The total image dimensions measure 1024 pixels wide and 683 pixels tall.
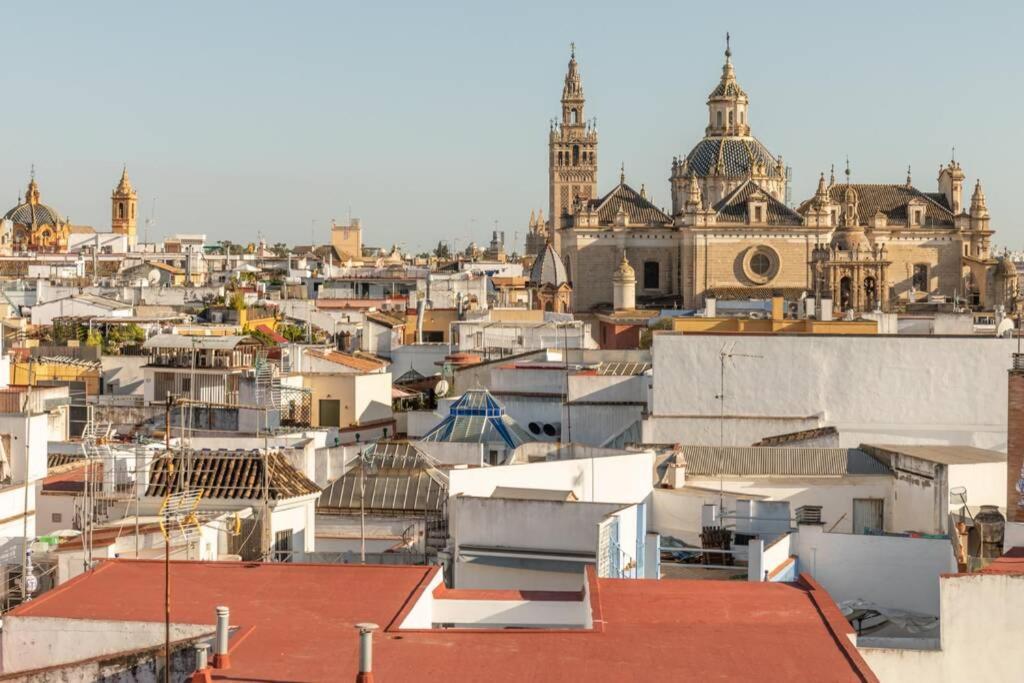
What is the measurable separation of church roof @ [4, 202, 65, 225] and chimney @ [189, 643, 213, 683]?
8938 centimetres

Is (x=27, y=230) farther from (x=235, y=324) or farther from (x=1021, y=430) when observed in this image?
(x=1021, y=430)

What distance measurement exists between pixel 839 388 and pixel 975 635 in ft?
43.5

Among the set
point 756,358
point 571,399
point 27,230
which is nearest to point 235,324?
point 571,399

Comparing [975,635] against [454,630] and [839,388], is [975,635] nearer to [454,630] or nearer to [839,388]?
[454,630]

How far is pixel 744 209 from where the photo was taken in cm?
6606

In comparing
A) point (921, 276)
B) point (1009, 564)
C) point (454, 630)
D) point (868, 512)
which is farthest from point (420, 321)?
point (454, 630)

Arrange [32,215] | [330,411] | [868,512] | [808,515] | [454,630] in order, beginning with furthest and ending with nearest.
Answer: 1. [32,215]
2. [330,411]
3. [868,512]
4. [808,515]
5. [454,630]

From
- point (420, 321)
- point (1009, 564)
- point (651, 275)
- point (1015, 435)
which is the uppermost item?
point (651, 275)

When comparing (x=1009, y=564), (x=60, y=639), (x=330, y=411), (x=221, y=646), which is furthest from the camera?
(x=330, y=411)

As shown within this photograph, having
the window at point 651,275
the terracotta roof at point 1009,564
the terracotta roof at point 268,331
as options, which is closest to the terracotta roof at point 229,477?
the terracotta roof at point 1009,564

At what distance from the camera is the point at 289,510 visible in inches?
583

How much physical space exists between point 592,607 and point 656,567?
3.39m

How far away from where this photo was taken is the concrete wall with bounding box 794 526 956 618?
1376 centimetres

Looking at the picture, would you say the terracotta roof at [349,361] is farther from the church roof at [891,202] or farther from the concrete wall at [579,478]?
the church roof at [891,202]
